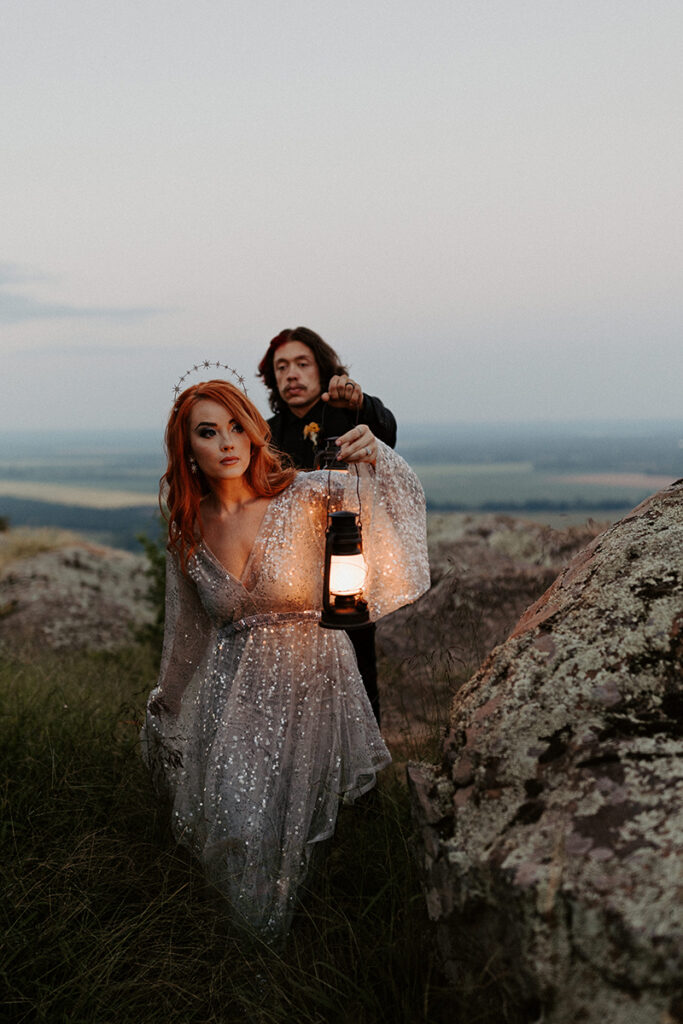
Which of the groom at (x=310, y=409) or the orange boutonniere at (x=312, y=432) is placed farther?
the groom at (x=310, y=409)

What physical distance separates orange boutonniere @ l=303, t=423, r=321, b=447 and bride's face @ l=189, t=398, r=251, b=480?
2.32ft

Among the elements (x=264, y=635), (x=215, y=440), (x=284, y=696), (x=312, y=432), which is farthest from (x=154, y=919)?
(x=312, y=432)

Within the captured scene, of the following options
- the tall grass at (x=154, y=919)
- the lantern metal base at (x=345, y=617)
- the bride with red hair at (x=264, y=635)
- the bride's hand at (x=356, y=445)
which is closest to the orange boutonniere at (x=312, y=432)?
the bride with red hair at (x=264, y=635)

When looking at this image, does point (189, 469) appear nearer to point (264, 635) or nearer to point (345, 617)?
point (264, 635)

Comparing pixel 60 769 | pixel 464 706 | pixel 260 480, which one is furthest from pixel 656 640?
pixel 60 769

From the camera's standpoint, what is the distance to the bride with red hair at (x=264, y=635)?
280 cm

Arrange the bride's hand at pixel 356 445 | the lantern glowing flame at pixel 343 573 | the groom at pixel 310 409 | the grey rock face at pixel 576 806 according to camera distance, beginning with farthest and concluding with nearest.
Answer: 1. the groom at pixel 310 409
2. the bride's hand at pixel 356 445
3. the lantern glowing flame at pixel 343 573
4. the grey rock face at pixel 576 806

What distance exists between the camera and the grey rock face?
4.60 ft

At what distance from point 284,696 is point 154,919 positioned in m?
0.87

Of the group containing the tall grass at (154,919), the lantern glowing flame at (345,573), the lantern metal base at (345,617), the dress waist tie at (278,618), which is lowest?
the tall grass at (154,919)

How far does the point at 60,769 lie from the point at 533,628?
2.37 m

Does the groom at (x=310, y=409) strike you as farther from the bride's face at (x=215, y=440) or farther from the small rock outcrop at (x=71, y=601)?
the small rock outcrop at (x=71, y=601)

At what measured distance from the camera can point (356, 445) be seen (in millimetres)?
2736

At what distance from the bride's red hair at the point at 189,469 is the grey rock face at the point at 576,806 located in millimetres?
1367
